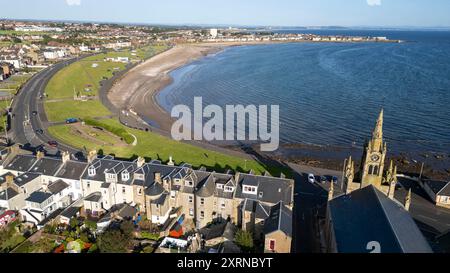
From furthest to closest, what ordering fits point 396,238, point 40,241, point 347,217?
1. point 40,241
2. point 347,217
3. point 396,238

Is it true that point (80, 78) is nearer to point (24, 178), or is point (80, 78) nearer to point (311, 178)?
point (24, 178)

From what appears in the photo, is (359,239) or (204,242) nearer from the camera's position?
(359,239)

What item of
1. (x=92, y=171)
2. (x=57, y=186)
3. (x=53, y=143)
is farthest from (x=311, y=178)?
(x=53, y=143)

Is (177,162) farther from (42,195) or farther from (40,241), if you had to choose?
(40,241)

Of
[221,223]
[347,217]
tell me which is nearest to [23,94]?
[221,223]
